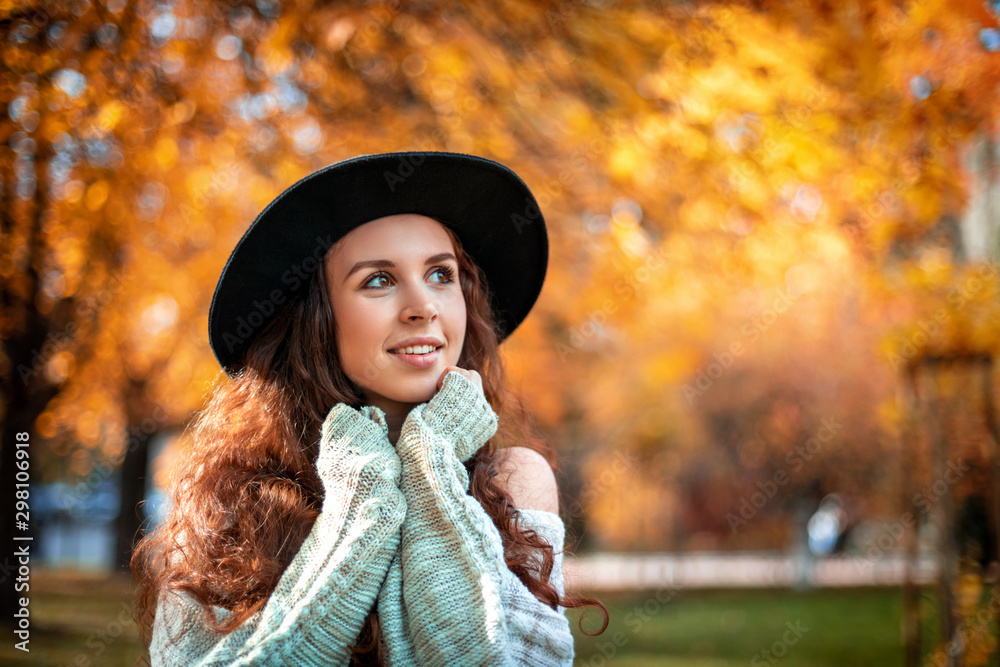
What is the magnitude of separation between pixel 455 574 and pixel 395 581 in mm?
145

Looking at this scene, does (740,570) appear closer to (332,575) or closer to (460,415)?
(460,415)

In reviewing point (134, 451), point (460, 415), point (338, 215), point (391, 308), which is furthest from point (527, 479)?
point (134, 451)

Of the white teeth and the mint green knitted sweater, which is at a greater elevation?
the white teeth

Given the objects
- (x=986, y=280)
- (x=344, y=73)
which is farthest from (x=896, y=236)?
(x=344, y=73)

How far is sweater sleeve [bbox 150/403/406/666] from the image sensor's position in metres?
1.61

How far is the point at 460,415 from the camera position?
1876mm

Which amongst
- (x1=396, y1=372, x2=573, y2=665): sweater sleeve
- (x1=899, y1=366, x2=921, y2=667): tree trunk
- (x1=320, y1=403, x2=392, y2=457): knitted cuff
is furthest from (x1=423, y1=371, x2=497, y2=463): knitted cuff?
(x1=899, y1=366, x2=921, y2=667): tree trunk

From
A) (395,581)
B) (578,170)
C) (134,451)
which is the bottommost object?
(134,451)

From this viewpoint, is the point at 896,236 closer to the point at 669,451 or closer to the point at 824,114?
the point at 824,114

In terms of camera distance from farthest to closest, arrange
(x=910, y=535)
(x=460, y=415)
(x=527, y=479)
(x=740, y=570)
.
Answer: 1. (x=740, y=570)
2. (x=910, y=535)
3. (x=527, y=479)
4. (x=460, y=415)

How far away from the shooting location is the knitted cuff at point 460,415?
1.85 metres

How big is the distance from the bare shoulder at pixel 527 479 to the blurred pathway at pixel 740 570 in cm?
887

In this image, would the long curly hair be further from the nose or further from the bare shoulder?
the nose

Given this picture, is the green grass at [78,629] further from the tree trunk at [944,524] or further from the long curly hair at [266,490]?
the tree trunk at [944,524]
